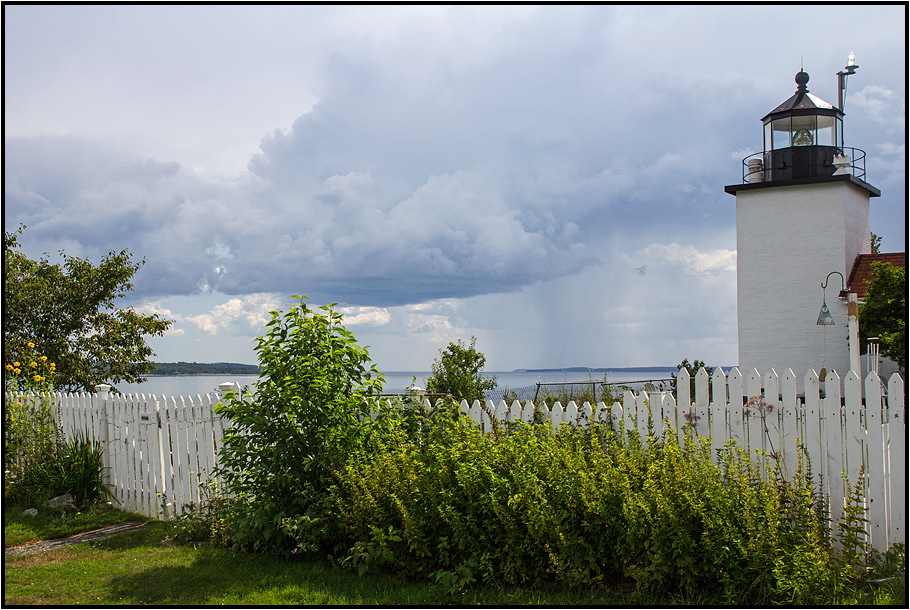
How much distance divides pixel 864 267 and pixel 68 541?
18433 mm

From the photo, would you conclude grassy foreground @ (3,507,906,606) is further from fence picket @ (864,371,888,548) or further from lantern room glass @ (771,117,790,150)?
lantern room glass @ (771,117,790,150)

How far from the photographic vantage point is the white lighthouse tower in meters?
17.0

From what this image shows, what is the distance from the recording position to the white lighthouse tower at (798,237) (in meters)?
17.0

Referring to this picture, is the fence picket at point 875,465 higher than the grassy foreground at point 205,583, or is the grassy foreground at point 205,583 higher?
the fence picket at point 875,465

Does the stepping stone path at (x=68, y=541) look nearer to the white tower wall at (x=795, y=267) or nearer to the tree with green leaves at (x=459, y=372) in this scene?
the tree with green leaves at (x=459, y=372)

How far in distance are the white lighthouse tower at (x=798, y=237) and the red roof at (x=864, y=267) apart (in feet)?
0.76

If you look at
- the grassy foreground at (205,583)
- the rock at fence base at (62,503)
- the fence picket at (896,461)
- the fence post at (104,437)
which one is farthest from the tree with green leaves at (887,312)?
the rock at fence base at (62,503)

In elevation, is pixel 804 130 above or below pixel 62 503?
above

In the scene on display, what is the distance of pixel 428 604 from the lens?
14.8ft

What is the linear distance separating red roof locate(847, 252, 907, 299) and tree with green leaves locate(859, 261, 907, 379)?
1689 millimetres

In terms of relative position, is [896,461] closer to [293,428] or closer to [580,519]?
[580,519]

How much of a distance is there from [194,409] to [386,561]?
352 centimetres

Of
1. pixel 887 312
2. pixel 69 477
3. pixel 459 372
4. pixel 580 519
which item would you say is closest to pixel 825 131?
pixel 887 312

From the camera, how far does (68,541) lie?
6871mm
